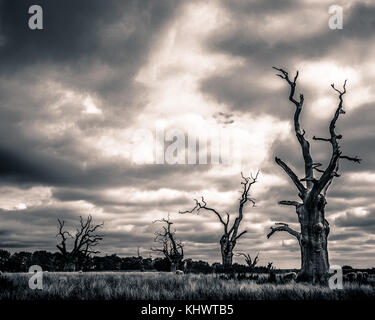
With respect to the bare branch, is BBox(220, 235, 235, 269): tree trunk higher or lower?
lower

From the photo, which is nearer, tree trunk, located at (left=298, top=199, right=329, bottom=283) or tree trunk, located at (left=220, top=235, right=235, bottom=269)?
tree trunk, located at (left=298, top=199, right=329, bottom=283)

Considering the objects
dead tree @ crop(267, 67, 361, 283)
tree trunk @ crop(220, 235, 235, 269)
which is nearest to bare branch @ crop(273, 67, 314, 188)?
dead tree @ crop(267, 67, 361, 283)

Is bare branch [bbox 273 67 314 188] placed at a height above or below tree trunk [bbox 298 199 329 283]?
above

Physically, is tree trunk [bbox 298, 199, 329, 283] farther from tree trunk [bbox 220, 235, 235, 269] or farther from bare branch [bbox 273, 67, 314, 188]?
tree trunk [bbox 220, 235, 235, 269]

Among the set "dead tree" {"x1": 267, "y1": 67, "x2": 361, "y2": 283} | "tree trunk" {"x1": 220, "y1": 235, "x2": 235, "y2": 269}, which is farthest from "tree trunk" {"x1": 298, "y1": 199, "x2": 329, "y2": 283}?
"tree trunk" {"x1": 220, "y1": 235, "x2": 235, "y2": 269}

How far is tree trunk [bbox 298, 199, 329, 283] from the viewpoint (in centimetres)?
1756

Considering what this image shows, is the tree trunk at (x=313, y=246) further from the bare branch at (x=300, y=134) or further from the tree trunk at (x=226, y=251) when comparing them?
the tree trunk at (x=226, y=251)

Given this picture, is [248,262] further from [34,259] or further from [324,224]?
[34,259]

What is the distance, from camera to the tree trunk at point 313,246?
691 inches

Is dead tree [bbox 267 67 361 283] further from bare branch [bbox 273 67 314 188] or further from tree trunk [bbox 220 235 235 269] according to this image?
tree trunk [bbox 220 235 235 269]

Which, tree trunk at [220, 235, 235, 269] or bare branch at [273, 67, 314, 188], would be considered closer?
bare branch at [273, 67, 314, 188]
